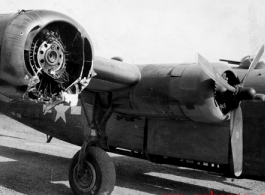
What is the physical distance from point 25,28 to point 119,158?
8.18 metres

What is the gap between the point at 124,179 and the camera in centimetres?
806

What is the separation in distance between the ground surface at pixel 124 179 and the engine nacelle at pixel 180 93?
1631 millimetres

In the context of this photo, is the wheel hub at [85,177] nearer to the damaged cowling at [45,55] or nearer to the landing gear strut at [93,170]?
the landing gear strut at [93,170]

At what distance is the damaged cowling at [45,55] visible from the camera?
159 inches

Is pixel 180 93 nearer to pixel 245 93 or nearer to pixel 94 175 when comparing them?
pixel 245 93

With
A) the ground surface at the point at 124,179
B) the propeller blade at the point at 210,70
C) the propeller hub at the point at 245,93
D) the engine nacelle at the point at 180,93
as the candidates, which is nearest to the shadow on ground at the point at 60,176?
the ground surface at the point at 124,179

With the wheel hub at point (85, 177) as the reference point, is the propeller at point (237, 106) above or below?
above

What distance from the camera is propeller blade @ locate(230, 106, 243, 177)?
19.0 ft

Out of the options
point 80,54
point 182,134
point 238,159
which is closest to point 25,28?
point 80,54

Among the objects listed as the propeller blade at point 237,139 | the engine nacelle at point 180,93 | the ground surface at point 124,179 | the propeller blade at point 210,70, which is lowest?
the ground surface at point 124,179

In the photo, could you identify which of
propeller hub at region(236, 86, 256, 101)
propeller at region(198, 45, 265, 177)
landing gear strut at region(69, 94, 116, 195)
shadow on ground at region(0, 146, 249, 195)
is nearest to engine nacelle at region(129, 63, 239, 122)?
propeller at region(198, 45, 265, 177)

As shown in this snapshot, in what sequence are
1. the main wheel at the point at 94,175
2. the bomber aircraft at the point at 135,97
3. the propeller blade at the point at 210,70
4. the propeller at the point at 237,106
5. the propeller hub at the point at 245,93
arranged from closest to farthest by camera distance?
the bomber aircraft at the point at 135,97 < the propeller blade at the point at 210,70 < the propeller at the point at 237,106 < the propeller hub at the point at 245,93 < the main wheel at the point at 94,175

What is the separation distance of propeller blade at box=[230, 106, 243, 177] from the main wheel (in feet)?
7.59

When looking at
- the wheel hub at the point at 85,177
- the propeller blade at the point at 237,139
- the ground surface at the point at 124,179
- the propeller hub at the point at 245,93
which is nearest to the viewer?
the propeller hub at the point at 245,93
